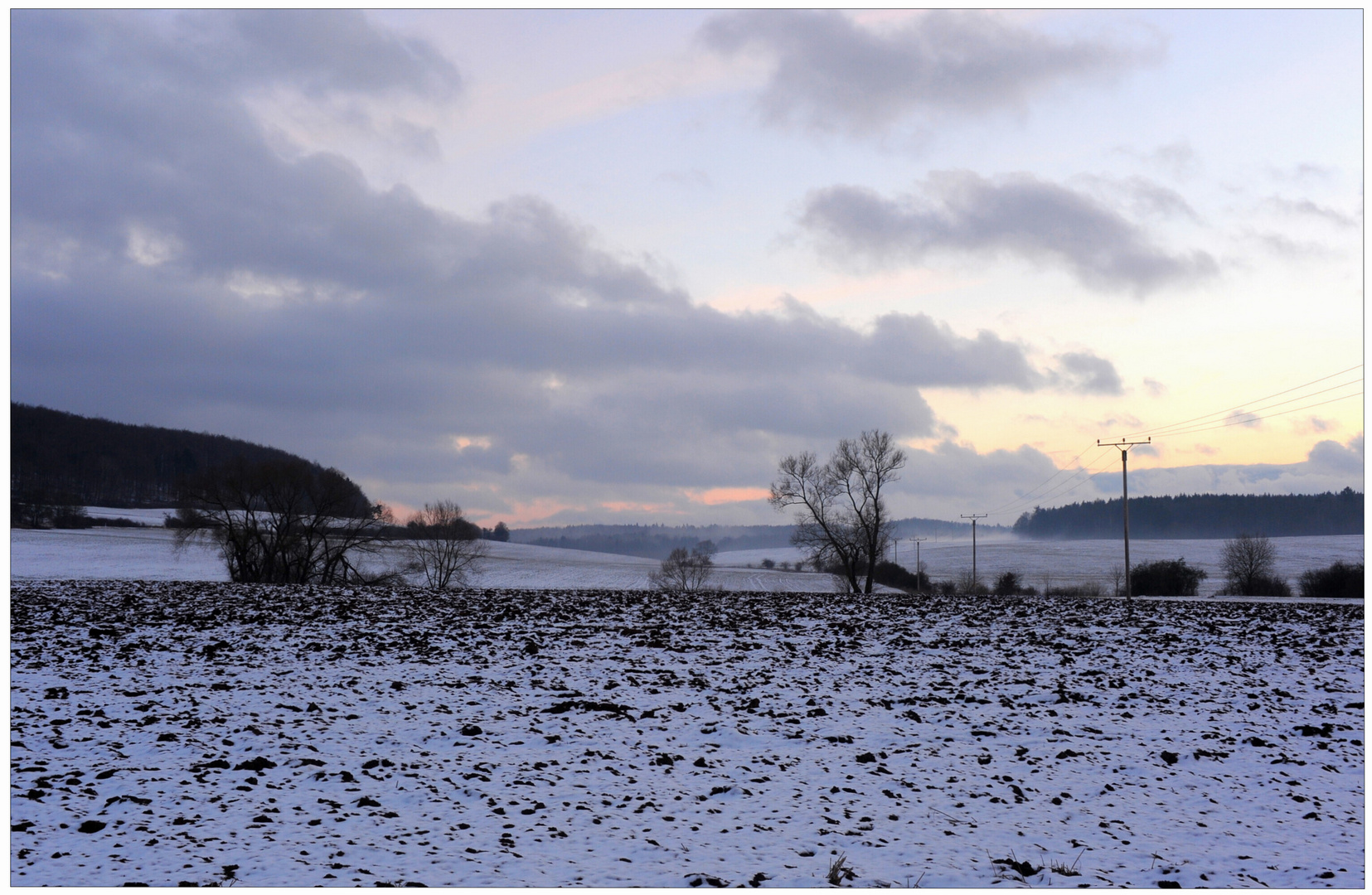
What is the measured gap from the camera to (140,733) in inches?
437

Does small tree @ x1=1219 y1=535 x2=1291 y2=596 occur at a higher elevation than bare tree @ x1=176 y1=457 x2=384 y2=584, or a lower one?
lower

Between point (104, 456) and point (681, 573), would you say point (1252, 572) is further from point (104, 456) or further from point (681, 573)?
point (104, 456)

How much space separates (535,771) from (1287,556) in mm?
130879

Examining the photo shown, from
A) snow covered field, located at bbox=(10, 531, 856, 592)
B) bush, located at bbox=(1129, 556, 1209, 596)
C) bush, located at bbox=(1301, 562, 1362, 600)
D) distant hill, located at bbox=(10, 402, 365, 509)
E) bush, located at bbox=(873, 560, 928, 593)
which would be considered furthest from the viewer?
distant hill, located at bbox=(10, 402, 365, 509)

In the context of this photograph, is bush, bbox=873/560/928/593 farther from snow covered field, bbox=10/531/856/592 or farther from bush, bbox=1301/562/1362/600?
bush, bbox=1301/562/1362/600

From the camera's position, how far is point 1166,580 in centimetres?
6075

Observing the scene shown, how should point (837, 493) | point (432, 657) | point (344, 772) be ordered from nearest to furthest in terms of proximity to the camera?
1. point (344, 772)
2. point (432, 657)
3. point (837, 493)

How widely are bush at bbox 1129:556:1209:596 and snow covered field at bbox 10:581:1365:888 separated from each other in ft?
150

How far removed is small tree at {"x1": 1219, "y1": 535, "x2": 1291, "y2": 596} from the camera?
203 ft

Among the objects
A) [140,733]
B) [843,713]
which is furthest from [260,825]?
[843,713]

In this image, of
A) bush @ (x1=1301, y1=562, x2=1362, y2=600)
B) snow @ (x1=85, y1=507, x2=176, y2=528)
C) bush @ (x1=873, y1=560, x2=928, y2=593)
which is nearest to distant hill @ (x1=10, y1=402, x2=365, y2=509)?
snow @ (x1=85, y1=507, x2=176, y2=528)

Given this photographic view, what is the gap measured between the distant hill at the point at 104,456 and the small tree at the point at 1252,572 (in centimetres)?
13237

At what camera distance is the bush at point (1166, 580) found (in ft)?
199

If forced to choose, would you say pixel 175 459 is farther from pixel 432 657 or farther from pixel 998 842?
pixel 998 842
